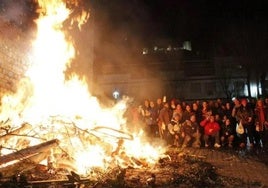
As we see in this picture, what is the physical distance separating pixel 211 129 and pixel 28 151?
7362 mm

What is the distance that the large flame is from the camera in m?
8.37

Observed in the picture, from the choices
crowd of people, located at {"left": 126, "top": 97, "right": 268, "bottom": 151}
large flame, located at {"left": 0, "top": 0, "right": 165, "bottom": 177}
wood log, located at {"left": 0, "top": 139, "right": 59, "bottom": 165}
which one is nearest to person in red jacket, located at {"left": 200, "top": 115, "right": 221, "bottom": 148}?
crowd of people, located at {"left": 126, "top": 97, "right": 268, "bottom": 151}

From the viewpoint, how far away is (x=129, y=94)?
109 ft

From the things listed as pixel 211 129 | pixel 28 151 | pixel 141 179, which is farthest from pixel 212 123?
pixel 28 151

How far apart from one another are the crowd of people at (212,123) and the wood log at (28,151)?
611 centimetres

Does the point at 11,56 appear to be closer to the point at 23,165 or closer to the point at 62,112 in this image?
the point at 62,112

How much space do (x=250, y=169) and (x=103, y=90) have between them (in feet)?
87.2

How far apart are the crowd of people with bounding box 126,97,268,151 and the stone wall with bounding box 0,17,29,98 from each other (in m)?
4.72

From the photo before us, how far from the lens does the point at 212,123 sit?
1254 centimetres

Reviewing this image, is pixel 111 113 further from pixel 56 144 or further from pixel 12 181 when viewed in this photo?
pixel 12 181

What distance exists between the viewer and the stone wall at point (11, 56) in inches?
396

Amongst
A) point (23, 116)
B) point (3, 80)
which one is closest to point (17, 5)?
point (3, 80)

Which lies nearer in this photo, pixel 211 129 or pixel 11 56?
pixel 11 56

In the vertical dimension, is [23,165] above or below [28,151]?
below
